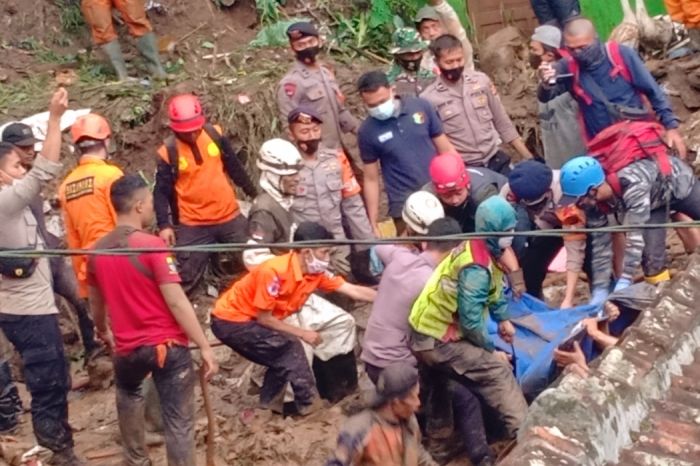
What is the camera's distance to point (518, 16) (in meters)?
14.7

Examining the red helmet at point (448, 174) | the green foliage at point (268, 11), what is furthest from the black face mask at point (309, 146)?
the green foliage at point (268, 11)

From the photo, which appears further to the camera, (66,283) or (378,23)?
(378,23)

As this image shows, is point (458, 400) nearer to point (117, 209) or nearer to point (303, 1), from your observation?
point (117, 209)

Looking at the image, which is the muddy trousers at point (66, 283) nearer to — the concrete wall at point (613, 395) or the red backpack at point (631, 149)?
the red backpack at point (631, 149)

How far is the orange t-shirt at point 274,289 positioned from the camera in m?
8.59

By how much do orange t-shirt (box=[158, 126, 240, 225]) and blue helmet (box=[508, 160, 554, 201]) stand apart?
2.38 m

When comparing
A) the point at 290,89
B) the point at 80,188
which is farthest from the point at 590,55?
the point at 80,188

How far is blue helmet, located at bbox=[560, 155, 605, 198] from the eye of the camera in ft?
27.6

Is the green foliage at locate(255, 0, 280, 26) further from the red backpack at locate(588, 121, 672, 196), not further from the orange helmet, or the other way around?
the red backpack at locate(588, 121, 672, 196)

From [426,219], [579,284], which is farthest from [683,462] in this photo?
[579,284]

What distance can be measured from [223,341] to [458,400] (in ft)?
5.29

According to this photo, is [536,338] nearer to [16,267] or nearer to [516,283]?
[516,283]

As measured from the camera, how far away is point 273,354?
8.94m

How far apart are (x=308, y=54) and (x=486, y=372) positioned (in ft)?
11.2
